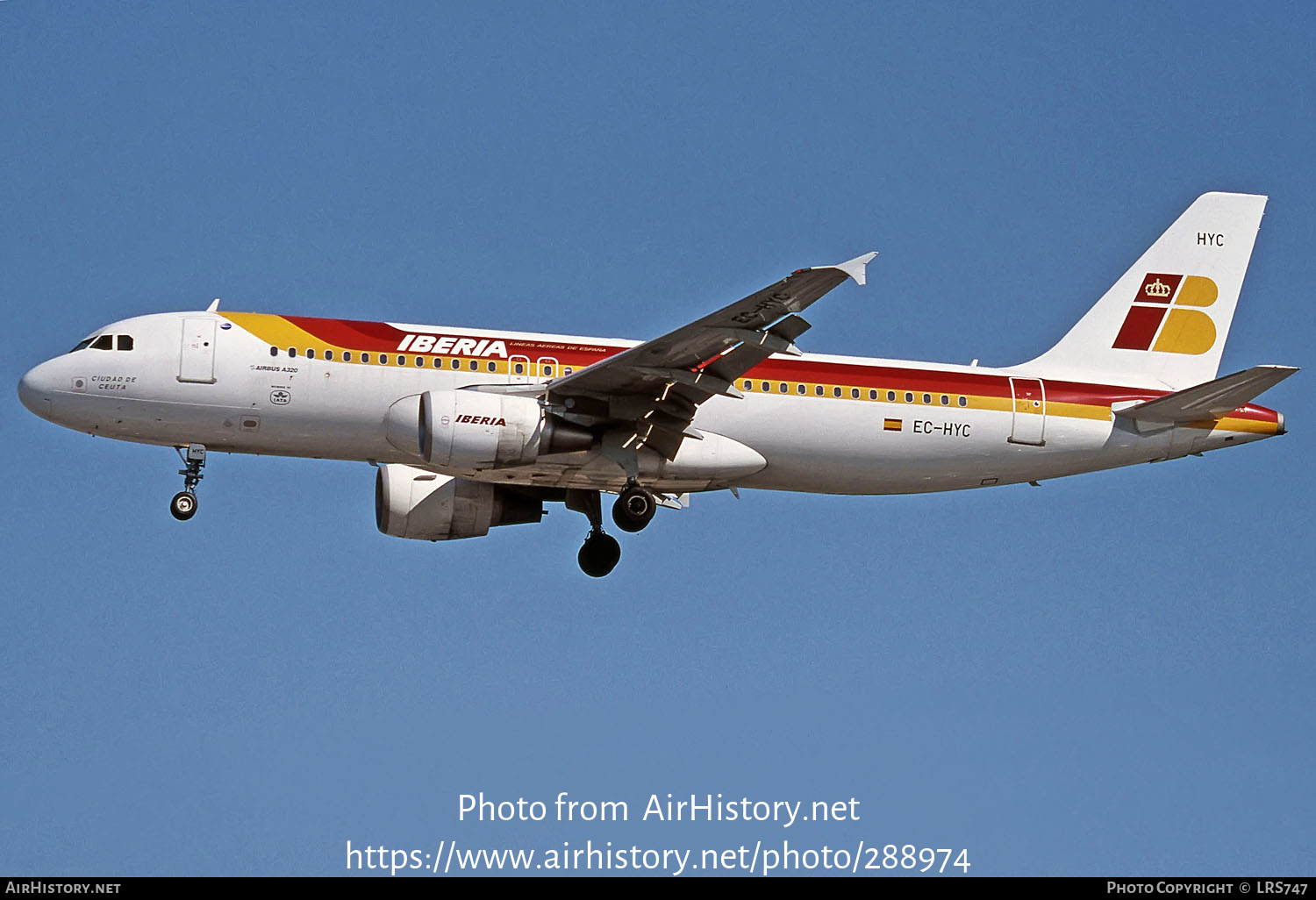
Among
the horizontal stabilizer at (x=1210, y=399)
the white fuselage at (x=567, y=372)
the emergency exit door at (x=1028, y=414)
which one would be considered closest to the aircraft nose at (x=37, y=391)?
the white fuselage at (x=567, y=372)

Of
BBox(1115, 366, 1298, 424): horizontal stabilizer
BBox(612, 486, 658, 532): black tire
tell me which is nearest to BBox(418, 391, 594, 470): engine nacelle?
BBox(612, 486, 658, 532): black tire

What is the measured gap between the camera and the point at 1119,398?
3822 cm

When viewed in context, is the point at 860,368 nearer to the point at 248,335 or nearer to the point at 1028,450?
the point at 1028,450

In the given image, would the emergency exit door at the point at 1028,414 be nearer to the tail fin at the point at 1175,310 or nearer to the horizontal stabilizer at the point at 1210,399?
the tail fin at the point at 1175,310

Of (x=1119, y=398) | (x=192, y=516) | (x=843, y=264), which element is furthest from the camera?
(x=1119, y=398)

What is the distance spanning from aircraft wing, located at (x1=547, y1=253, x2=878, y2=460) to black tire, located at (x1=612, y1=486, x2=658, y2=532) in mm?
902

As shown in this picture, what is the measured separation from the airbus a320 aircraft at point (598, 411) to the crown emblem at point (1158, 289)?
2567 millimetres

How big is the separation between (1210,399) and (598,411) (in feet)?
39.9

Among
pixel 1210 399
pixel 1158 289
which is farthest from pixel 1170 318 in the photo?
pixel 1210 399

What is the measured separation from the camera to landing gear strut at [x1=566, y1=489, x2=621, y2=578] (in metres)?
38.4

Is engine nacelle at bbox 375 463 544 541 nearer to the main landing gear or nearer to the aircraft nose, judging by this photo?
the main landing gear
